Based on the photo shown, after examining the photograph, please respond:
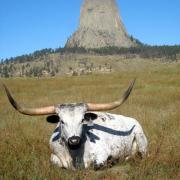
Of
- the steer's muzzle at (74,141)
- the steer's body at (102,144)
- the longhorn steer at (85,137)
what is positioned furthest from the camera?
the steer's body at (102,144)

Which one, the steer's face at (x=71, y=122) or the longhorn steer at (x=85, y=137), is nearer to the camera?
the steer's face at (x=71, y=122)

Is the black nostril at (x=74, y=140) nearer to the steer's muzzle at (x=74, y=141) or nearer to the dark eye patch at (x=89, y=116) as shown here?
the steer's muzzle at (x=74, y=141)

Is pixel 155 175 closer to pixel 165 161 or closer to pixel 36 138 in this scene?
pixel 165 161

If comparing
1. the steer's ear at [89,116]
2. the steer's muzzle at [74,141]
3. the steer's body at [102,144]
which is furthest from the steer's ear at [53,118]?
the steer's muzzle at [74,141]

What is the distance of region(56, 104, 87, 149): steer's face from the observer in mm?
7113

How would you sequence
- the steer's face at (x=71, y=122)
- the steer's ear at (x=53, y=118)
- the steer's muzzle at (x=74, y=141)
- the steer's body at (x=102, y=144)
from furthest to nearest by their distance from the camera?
the steer's ear at (x=53, y=118) < the steer's body at (x=102, y=144) < the steer's face at (x=71, y=122) < the steer's muzzle at (x=74, y=141)

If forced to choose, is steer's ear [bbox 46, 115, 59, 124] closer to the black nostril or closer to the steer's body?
A: the steer's body

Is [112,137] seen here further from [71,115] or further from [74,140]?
[74,140]

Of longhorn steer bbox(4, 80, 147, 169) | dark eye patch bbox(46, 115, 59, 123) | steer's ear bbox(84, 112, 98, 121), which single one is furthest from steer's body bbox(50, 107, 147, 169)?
steer's ear bbox(84, 112, 98, 121)

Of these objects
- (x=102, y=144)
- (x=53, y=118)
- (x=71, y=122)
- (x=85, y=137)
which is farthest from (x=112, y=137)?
(x=71, y=122)

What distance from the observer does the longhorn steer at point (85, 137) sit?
294 inches

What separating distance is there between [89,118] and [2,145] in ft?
7.89

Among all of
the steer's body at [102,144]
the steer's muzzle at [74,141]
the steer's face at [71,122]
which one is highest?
the steer's face at [71,122]

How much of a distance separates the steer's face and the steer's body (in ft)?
1.23
